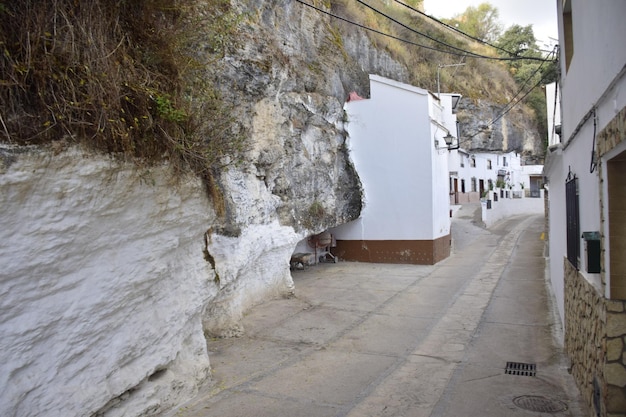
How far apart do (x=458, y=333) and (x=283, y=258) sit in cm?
456

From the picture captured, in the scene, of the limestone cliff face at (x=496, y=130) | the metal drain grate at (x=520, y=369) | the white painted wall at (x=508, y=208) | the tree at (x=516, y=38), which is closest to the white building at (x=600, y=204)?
the metal drain grate at (x=520, y=369)

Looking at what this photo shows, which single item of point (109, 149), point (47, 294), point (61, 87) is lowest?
point (47, 294)

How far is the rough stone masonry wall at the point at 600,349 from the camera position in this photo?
3.99 meters

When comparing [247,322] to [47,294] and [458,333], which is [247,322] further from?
[47,294]

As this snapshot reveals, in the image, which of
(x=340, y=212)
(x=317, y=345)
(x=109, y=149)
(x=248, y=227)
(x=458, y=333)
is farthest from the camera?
(x=340, y=212)

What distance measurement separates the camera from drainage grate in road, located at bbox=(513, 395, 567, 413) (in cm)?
570

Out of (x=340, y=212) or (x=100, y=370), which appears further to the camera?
(x=340, y=212)

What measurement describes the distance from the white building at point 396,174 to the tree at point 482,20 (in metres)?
36.0

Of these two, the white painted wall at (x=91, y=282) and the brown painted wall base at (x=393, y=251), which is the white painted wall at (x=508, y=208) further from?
the white painted wall at (x=91, y=282)

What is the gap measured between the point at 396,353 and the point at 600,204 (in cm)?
447

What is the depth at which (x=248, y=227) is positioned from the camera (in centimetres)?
1013

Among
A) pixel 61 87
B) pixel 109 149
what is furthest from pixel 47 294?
pixel 61 87

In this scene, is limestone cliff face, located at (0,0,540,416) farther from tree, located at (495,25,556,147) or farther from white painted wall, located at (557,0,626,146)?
tree, located at (495,25,556,147)

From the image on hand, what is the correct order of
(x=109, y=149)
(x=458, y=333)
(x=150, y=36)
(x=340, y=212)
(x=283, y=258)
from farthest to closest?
(x=340, y=212)
(x=283, y=258)
(x=458, y=333)
(x=150, y=36)
(x=109, y=149)
